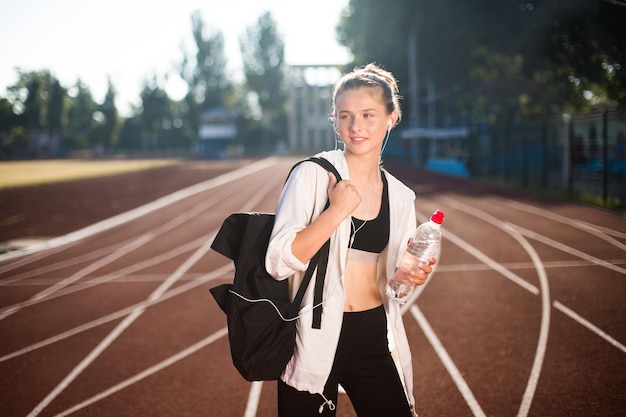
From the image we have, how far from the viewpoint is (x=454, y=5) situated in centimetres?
2464

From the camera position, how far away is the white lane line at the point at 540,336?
4141 mm

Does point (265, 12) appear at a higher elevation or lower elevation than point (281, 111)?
higher

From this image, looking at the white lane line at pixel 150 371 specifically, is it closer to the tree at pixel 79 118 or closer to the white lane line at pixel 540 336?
the white lane line at pixel 540 336

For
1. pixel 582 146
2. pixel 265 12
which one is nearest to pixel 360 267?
pixel 582 146

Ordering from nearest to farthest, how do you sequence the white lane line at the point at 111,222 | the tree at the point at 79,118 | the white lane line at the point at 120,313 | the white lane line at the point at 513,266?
1. the white lane line at the point at 120,313
2. the white lane line at the point at 513,266
3. the white lane line at the point at 111,222
4. the tree at the point at 79,118

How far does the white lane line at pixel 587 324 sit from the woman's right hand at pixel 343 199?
Result: 4.34 metres

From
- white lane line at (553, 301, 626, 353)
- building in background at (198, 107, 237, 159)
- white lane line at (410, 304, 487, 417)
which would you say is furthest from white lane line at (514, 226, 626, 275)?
building in background at (198, 107, 237, 159)

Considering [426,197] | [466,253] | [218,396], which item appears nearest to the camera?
[218,396]

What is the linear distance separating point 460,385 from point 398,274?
9.15ft

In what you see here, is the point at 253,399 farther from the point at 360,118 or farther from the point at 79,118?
the point at 79,118

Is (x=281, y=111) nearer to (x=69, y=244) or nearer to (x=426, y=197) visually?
(x=426, y=197)

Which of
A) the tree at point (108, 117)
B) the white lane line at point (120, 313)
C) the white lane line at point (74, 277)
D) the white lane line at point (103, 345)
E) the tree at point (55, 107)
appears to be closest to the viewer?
the white lane line at point (103, 345)

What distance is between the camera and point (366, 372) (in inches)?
86.3

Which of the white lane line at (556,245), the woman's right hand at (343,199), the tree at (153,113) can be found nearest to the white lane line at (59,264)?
the woman's right hand at (343,199)
